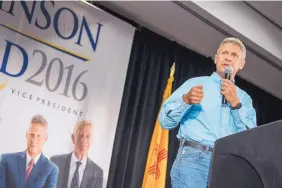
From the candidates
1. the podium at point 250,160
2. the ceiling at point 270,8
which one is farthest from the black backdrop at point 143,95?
the podium at point 250,160

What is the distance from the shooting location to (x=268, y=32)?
12.5ft

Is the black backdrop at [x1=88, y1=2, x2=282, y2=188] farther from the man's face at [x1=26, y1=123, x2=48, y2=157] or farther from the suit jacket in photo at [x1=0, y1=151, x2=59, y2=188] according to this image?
the man's face at [x1=26, y1=123, x2=48, y2=157]

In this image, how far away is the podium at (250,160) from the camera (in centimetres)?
92

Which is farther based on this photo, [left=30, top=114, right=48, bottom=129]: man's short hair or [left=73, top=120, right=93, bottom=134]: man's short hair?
[left=73, top=120, right=93, bottom=134]: man's short hair

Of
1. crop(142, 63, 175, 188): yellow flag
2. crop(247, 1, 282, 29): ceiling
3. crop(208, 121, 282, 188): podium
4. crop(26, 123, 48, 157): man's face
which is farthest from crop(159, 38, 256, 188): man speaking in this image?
crop(247, 1, 282, 29): ceiling

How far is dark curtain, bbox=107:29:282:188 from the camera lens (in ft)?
11.3

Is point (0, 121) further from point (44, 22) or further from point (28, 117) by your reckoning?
point (44, 22)

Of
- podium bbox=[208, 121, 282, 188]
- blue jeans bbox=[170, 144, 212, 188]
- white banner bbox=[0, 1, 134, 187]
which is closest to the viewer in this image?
podium bbox=[208, 121, 282, 188]

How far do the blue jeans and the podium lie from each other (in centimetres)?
38

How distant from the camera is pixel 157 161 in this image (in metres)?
3.38

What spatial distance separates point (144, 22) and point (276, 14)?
1.13m

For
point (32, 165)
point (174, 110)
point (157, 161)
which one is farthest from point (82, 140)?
point (174, 110)

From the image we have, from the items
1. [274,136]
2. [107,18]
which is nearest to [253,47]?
[107,18]

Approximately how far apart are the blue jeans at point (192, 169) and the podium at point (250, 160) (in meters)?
0.38
